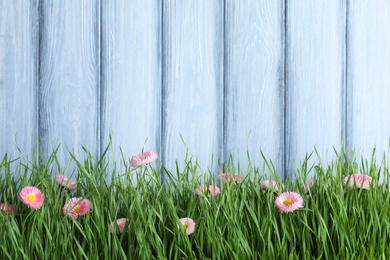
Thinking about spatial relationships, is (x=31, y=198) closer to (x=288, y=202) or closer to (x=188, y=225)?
A: (x=188, y=225)

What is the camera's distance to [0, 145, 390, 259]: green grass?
1037 millimetres

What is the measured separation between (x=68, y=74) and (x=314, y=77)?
24.9 inches

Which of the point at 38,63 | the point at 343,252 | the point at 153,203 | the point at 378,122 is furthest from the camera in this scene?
the point at 378,122

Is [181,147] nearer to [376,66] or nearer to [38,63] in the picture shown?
[38,63]

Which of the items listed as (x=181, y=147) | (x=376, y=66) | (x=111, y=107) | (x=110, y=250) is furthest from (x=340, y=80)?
(x=110, y=250)

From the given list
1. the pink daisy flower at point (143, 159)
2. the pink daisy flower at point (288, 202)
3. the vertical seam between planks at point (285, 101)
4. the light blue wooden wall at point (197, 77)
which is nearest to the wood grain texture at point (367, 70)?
the light blue wooden wall at point (197, 77)

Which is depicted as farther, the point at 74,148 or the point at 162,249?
the point at 74,148

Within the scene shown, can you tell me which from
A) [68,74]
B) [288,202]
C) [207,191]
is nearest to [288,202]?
[288,202]

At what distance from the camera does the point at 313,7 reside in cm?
155

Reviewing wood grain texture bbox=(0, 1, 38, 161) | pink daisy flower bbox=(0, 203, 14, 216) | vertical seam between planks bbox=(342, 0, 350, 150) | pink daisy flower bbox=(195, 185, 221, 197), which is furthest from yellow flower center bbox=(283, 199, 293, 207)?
wood grain texture bbox=(0, 1, 38, 161)

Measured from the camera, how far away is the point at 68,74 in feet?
4.87

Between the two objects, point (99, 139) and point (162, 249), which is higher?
point (99, 139)

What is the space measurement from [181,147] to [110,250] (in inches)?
20.2

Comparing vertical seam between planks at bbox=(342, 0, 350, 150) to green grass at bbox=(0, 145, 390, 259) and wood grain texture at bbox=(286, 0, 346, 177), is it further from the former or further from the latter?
green grass at bbox=(0, 145, 390, 259)
